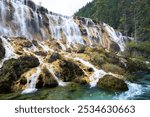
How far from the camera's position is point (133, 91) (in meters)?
22.2

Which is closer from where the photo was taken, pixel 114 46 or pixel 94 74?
pixel 94 74

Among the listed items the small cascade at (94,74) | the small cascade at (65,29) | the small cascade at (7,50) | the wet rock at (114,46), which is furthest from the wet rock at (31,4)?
the wet rock at (114,46)

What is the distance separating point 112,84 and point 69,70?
3.98 metres

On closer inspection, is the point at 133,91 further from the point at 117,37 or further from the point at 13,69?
the point at 117,37

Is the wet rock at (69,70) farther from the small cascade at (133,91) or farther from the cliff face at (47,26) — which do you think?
the cliff face at (47,26)

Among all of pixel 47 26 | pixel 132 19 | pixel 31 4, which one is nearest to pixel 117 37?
pixel 132 19

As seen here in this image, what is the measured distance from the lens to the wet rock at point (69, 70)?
24312 mm

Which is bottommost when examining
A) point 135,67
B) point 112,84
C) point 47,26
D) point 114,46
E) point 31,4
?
point 112,84

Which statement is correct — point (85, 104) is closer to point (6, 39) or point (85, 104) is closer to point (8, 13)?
point (6, 39)

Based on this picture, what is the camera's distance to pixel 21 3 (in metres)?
39.2

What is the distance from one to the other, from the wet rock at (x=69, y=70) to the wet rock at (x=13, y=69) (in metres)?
2.04

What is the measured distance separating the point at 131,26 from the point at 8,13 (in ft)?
120

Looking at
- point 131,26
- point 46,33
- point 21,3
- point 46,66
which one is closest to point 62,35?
point 46,33

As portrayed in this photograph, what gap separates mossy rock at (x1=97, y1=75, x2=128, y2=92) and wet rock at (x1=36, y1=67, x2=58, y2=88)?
327cm
